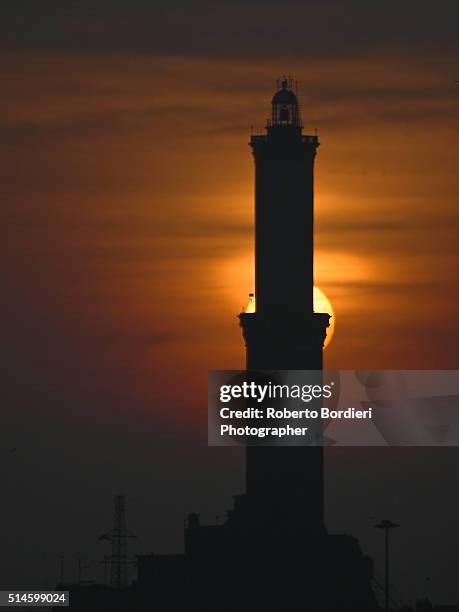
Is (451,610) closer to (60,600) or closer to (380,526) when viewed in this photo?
(380,526)

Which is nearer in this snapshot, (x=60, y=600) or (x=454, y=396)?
(x=60, y=600)

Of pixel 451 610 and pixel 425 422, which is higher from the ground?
pixel 425 422

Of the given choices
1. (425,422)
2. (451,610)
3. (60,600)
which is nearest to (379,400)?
(425,422)

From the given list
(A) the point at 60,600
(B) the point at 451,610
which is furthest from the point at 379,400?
(A) the point at 60,600

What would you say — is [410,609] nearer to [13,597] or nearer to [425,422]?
[425,422]

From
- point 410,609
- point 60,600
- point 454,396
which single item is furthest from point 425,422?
point 60,600

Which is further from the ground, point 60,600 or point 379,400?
point 379,400

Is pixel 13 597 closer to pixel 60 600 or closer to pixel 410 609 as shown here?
pixel 60 600

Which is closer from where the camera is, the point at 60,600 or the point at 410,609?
the point at 60,600
